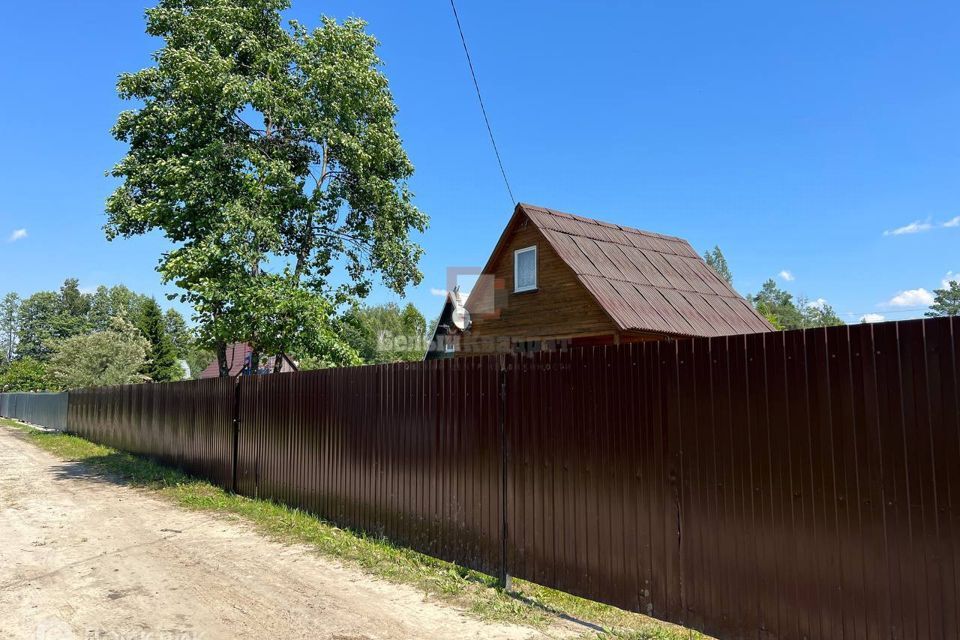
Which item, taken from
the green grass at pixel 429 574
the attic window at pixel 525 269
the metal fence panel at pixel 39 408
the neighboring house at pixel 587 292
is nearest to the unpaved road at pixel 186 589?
the green grass at pixel 429 574

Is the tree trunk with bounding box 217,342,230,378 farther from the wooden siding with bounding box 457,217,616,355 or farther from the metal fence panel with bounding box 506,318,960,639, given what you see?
the metal fence panel with bounding box 506,318,960,639

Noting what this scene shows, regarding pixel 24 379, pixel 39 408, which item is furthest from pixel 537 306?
pixel 24 379

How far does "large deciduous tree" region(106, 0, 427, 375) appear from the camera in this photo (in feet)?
40.1

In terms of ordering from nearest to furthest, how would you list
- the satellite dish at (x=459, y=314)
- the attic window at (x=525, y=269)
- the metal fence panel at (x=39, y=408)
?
the attic window at (x=525, y=269) → the satellite dish at (x=459, y=314) → the metal fence panel at (x=39, y=408)

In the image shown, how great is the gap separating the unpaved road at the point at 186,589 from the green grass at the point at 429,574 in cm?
20

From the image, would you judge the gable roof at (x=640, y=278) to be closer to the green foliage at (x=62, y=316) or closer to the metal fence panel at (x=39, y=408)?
the metal fence panel at (x=39, y=408)

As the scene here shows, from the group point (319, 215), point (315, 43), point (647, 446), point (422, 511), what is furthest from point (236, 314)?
point (647, 446)

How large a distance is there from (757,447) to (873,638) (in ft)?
3.72

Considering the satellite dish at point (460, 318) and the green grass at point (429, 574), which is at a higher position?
the satellite dish at point (460, 318)

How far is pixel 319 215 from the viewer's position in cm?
1489

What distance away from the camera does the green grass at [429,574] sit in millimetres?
4508

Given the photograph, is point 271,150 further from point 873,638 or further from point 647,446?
point 873,638

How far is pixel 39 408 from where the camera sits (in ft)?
100

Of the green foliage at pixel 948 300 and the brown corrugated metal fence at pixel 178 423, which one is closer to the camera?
the brown corrugated metal fence at pixel 178 423
